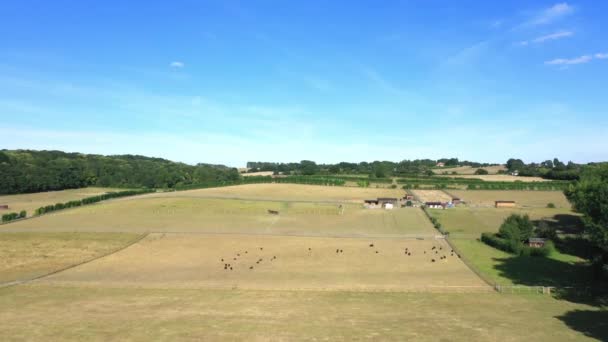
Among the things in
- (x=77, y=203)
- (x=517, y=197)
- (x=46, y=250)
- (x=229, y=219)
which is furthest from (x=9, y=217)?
(x=517, y=197)

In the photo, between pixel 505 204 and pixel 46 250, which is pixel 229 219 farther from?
pixel 505 204

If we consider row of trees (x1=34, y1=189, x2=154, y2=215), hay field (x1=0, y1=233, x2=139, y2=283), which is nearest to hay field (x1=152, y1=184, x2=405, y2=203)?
row of trees (x1=34, y1=189, x2=154, y2=215)

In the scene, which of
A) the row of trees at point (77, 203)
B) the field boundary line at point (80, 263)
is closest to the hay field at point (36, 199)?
the row of trees at point (77, 203)

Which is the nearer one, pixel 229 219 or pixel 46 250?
pixel 46 250

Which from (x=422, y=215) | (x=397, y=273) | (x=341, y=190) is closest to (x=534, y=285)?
(x=397, y=273)

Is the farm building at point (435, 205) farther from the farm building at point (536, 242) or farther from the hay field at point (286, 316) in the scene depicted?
the hay field at point (286, 316)

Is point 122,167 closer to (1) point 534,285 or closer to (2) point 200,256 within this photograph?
(2) point 200,256
